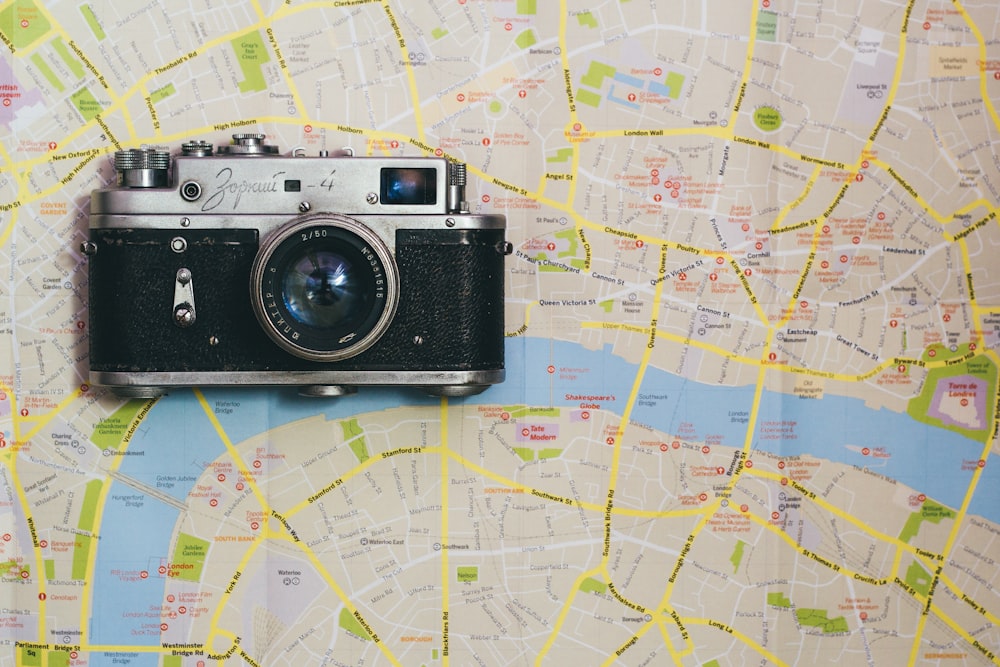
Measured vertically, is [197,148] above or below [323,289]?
above

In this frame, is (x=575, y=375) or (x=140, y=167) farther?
(x=575, y=375)

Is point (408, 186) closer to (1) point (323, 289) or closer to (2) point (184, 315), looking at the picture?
(1) point (323, 289)

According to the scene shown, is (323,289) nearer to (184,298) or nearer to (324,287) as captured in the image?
(324,287)

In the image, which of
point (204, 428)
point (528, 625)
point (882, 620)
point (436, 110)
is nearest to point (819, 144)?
point (436, 110)

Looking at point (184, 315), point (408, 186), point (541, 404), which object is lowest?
point (541, 404)

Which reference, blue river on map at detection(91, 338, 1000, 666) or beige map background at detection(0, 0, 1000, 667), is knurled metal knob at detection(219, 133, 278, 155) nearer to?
beige map background at detection(0, 0, 1000, 667)

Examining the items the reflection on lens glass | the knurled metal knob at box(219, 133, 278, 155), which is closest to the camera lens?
the reflection on lens glass

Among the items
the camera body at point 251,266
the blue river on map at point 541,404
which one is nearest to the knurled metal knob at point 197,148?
the camera body at point 251,266

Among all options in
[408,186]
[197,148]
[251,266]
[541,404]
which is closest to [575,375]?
[541,404]
